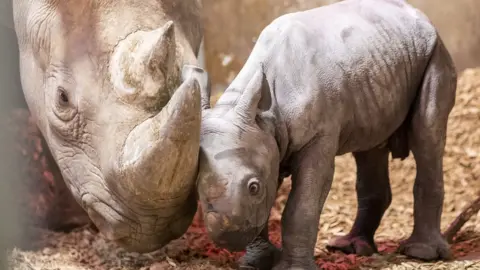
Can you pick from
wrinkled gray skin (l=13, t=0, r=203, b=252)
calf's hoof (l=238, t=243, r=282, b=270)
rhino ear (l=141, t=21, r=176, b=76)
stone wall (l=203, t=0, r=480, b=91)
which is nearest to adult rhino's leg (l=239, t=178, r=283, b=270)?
calf's hoof (l=238, t=243, r=282, b=270)

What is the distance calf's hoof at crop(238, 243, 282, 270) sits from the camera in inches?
110

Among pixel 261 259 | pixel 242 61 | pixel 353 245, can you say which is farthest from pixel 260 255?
pixel 242 61

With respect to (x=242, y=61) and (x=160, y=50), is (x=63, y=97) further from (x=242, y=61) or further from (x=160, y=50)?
(x=242, y=61)

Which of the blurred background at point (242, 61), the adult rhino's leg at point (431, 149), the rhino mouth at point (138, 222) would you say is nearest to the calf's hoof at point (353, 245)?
the adult rhino's leg at point (431, 149)

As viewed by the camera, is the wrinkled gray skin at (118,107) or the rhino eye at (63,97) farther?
the rhino eye at (63,97)

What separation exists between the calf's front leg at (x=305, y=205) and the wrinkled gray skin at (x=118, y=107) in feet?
1.23

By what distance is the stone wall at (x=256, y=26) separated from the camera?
5.05m

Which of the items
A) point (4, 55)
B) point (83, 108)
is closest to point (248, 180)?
point (83, 108)

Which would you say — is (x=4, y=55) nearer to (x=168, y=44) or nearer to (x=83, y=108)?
(x=168, y=44)

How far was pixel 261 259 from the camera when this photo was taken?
2795 millimetres

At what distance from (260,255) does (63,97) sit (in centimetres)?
101

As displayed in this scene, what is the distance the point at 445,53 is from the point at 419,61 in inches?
6.0

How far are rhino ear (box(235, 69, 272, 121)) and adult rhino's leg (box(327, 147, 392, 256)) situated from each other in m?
1.13

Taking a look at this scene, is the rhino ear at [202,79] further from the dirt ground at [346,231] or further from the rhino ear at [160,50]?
the dirt ground at [346,231]
